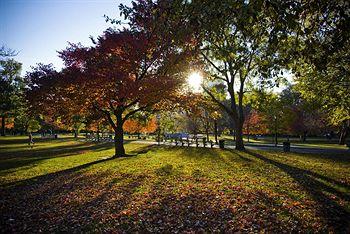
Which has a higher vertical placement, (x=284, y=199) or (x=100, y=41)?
(x=100, y=41)

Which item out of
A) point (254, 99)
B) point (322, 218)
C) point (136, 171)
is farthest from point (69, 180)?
point (254, 99)


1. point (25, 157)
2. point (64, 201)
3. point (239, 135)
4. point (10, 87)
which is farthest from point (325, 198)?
point (10, 87)

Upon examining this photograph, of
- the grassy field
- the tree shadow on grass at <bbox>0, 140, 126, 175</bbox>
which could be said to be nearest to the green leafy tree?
the tree shadow on grass at <bbox>0, 140, 126, 175</bbox>

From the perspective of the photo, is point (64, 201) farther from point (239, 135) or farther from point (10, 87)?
point (10, 87)

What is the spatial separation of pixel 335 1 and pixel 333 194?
639 cm

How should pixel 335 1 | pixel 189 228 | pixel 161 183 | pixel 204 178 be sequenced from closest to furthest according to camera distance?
1. pixel 189 228
2. pixel 335 1
3. pixel 161 183
4. pixel 204 178

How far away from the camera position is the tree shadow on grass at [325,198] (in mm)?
6688

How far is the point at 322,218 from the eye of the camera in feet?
23.2

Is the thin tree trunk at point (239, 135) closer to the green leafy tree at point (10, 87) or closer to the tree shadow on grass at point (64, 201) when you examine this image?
the tree shadow on grass at point (64, 201)

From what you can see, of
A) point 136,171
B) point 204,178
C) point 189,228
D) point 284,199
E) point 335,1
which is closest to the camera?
point 189,228

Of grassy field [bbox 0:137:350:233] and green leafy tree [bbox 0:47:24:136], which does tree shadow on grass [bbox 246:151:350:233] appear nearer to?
grassy field [bbox 0:137:350:233]

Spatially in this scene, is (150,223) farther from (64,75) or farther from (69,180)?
(64,75)

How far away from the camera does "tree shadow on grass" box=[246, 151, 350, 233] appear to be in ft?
21.9

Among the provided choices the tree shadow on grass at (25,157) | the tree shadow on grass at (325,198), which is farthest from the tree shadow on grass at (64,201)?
the tree shadow on grass at (325,198)
